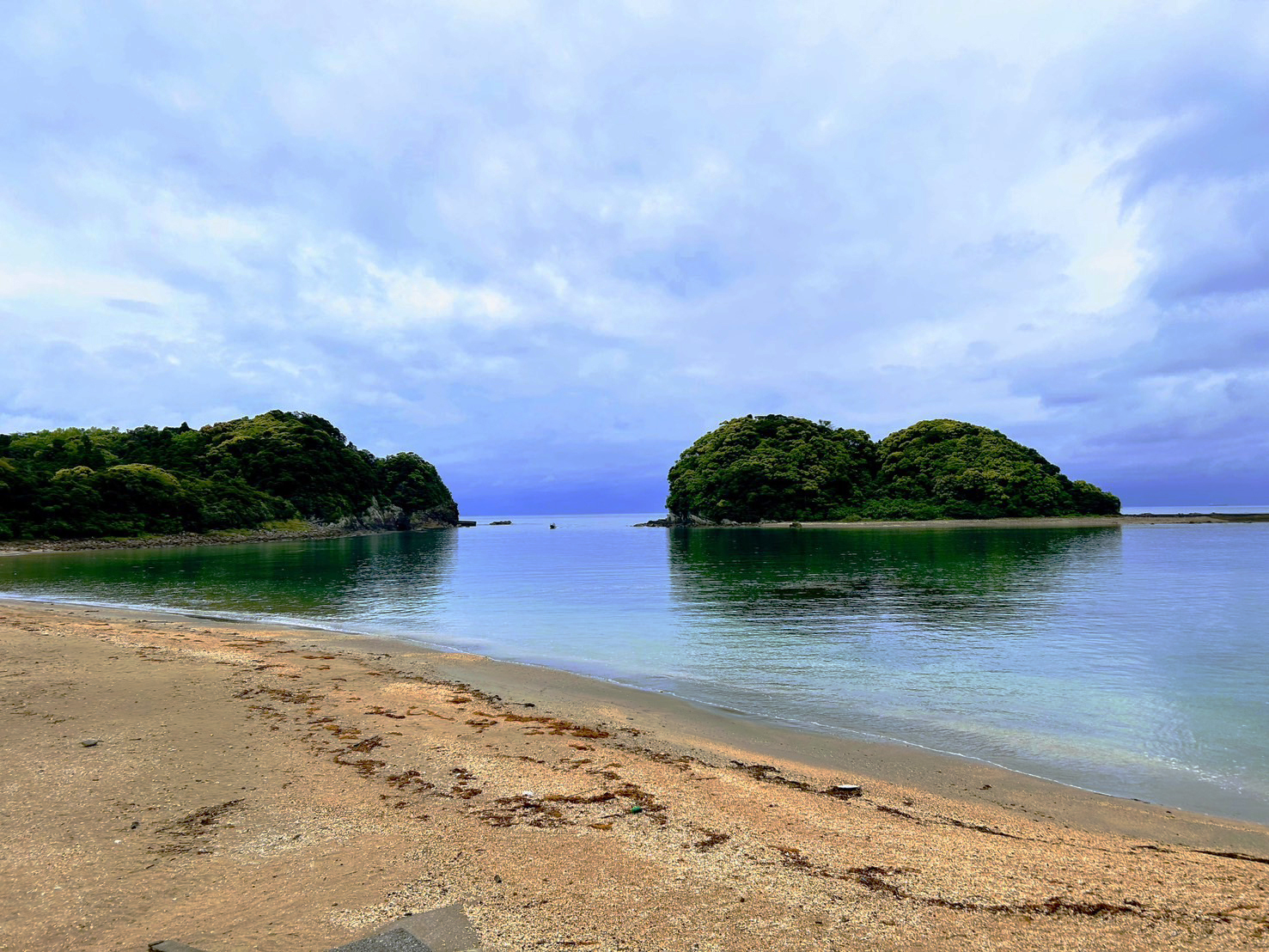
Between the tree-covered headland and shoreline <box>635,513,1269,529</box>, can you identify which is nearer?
shoreline <box>635,513,1269,529</box>

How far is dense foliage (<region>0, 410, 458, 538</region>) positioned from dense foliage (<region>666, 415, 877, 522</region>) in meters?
70.7

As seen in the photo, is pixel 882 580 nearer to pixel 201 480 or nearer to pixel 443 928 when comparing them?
pixel 443 928

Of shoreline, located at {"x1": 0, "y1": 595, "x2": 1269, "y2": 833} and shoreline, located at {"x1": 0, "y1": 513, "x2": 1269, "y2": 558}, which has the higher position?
shoreline, located at {"x1": 0, "y1": 513, "x2": 1269, "y2": 558}

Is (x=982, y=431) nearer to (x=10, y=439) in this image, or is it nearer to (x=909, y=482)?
(x=909, y=482)

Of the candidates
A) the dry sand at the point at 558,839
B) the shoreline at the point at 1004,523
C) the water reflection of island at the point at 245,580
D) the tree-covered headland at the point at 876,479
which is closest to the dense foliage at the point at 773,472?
the tree-covered headland at the point at 876,479

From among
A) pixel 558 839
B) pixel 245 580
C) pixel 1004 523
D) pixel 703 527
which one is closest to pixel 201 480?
pixel 245 580

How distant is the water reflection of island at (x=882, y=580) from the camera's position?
25.5 meters

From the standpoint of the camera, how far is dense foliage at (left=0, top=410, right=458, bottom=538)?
256 ft

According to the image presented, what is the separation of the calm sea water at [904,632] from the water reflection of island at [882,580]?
0.27 metres

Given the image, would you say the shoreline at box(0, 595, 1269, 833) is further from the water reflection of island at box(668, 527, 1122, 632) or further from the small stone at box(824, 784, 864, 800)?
the water reflection of island at box(668, 527, 1122, 632)

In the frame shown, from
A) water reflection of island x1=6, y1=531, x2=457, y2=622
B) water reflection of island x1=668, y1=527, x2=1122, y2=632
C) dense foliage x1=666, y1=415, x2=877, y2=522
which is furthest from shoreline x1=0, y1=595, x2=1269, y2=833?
dense foliage x1=666, y1=415, x2=877, y2=522

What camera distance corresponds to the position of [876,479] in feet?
458

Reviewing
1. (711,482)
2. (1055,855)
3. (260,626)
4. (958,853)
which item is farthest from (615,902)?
(711,482)

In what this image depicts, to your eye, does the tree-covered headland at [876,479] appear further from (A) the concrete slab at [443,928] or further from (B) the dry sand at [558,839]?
(A) the concrete slab at [443,928]
